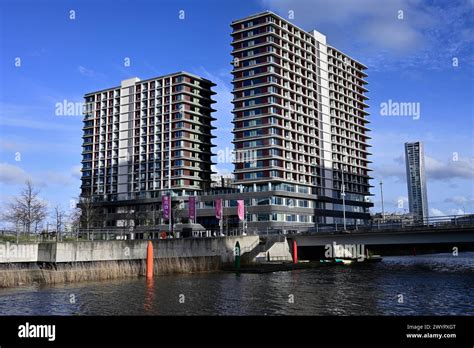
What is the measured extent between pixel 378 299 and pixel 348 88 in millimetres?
138350

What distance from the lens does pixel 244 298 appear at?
115 ft

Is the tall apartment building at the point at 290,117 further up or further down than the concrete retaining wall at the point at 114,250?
further up

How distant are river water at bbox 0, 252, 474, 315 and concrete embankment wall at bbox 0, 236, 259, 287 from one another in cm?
292

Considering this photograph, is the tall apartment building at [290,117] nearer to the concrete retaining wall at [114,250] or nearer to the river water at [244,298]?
the concrete retaining wall at [114,250]

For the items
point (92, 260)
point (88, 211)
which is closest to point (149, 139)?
point (88, 211)

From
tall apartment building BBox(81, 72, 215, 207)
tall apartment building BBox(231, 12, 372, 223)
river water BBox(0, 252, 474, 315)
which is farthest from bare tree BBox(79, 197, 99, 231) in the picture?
river water BBox(0, 252, 474, 315)

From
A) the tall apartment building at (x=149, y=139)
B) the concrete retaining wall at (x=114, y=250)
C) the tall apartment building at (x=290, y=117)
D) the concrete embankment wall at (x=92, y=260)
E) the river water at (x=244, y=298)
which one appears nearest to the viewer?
the river water at (x=244, y=298)

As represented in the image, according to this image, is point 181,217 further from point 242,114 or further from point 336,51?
point 336,51

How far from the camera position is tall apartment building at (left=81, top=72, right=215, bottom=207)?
148m

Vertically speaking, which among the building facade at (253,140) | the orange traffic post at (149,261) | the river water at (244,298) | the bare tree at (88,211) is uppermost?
the building facade at (253,140)

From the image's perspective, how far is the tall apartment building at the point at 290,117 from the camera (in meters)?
127

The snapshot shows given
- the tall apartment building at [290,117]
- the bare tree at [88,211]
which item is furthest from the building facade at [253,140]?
the bare tree at [88,211]

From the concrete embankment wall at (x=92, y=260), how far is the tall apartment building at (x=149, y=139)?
83809 mm

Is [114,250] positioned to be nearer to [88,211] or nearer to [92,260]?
[92,260]
